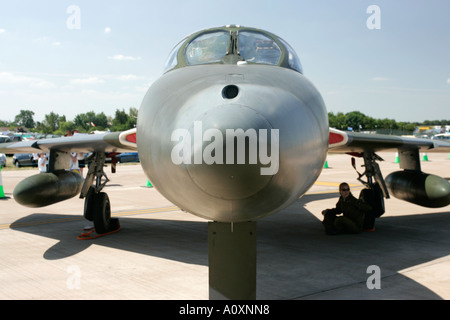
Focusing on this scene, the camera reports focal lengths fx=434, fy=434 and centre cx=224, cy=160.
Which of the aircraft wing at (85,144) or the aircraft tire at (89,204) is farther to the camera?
the aircraft tire at (89,204)

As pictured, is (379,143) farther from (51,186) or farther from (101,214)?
(51,186)

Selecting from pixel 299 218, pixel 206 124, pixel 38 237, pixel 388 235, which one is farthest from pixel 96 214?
pixel 206 124

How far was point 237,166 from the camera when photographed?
9.30 feet

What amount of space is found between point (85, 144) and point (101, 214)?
1454 millimetres

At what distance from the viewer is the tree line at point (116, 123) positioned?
101312mm

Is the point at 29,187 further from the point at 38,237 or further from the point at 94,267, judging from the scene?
the point at 94,267

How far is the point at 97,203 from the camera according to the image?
29.7 ft

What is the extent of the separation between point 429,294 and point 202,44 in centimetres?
402

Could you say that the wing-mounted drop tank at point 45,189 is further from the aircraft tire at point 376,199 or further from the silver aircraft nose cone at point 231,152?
the aircraft tire at point 376,199

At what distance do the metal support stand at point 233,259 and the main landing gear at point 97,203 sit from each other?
5.54 meters

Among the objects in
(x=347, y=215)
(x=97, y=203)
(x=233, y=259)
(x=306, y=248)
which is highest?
(x=233, y=259)

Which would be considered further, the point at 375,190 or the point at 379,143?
the point at 375,190

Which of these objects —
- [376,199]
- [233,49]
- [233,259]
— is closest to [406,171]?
[376,199]

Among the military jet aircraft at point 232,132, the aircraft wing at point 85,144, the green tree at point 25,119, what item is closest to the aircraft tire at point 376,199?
the aircraft wing at point 85,144
